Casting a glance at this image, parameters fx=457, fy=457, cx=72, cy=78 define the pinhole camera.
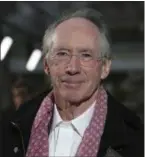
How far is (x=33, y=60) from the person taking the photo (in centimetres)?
441

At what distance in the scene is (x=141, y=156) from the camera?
1.62m

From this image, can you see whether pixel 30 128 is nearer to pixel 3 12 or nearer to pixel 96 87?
pixel 96 87

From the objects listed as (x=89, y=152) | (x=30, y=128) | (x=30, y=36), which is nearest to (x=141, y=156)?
(x=89, y=152)

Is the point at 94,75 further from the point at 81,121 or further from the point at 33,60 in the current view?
the point at 33,60

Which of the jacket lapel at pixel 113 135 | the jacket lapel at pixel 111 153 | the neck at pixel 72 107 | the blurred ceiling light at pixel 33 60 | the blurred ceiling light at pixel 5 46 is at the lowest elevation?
the jacket lapel at pixel 111 153

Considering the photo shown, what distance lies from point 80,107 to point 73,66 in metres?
0.16

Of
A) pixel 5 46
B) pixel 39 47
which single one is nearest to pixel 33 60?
pixel 39 47

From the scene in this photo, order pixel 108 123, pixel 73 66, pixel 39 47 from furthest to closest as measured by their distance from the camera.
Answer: pixel 39 47
pixel 108 123
pixel 73 66

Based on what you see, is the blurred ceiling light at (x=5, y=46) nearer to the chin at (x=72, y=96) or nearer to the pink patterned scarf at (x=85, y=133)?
the pink patterned scarf at (x=85, y=133)

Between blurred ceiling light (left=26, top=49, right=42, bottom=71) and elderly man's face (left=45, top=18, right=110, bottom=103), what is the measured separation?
2.75 m

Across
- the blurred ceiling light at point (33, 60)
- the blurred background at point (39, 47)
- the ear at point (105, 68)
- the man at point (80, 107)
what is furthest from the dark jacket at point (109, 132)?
the blurred ceiling light at point (33, 60)

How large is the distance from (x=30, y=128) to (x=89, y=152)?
0.26 m

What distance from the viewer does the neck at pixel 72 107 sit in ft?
5.14

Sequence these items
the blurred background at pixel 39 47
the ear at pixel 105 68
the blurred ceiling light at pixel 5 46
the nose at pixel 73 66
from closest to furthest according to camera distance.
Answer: the nose at pixel 73 66, the ear at pixel 105 68, the blurred background at pixel 39 47, the blurred ceiling light at pixel 5 46
